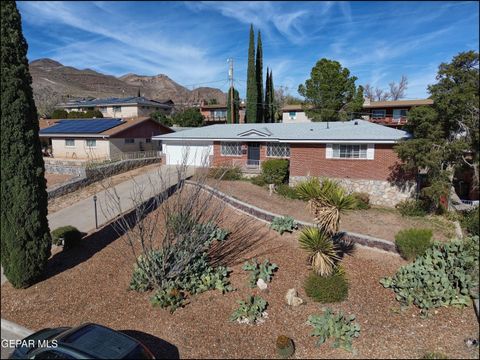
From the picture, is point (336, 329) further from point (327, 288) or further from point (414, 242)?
point (414, 242)

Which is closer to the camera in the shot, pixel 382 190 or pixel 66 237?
pixel 66 237

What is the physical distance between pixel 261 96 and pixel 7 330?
3984cm

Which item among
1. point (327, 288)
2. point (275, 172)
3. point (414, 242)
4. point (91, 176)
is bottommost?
point (327, 288)

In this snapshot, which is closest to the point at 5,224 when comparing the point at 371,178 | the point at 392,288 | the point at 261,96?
the point at 392,288

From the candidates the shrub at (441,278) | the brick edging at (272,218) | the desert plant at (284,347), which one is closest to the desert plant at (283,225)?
the brick edging at (272,218)

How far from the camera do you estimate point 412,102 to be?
46.4 m

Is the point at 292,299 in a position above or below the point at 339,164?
below

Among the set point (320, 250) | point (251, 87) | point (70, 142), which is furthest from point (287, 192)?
point (251, 87)

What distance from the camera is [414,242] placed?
33.8ft

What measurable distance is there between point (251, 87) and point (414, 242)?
35.3 metres

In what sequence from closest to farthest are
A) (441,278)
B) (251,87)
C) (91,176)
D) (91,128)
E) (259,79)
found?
(441,278), (91,176), (91,128), (251,87), (259,79)

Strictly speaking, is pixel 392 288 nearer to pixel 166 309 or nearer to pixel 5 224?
pixel 166 309

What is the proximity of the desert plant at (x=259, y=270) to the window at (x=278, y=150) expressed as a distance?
47.9 feet

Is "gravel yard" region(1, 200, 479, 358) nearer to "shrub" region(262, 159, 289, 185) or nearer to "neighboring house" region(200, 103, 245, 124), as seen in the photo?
"shrub" region(262, 159, 289, 185)
